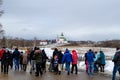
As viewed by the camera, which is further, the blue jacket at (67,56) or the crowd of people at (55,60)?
the blue jacket at (67,56)

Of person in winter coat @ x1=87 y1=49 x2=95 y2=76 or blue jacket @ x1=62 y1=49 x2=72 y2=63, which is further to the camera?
blue jacket @ x1=62 y1=49 x2=72 y2=63

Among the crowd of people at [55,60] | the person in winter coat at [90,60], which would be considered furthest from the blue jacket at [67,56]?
the person in winter coat at [90,60]

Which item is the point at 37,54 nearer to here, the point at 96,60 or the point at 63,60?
the point at 63,60

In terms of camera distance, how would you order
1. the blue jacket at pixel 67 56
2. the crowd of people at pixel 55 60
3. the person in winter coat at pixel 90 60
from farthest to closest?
1. the blue jacket at pixel 67 56
2. the person in winter coat at pixel 90 60
3. the crowd of people at pixel 55 60

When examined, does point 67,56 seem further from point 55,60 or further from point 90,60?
point 90,60

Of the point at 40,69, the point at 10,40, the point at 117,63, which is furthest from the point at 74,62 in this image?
the point at 10,40

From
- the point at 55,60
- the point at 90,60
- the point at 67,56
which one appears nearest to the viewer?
the point at 90,60

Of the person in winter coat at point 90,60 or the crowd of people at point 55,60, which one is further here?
the person in winter coat at point 90,60

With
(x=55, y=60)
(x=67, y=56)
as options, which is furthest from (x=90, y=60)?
(x=55, y=60)

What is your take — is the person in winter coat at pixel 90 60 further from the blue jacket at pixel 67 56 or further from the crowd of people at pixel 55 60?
the blue jacket at pixel 67 56

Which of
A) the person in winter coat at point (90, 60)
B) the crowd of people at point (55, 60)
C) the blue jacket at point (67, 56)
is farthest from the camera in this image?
the blue jacket at point (67, 56)

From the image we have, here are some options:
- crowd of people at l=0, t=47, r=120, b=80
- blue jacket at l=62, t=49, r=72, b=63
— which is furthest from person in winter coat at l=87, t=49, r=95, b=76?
blue jacket at l=62, t=49, r=72, b=63

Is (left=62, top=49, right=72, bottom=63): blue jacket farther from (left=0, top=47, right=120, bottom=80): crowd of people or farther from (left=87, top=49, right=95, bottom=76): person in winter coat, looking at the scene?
(left=87, top=49, right=95, bottom=76): person in winter coat

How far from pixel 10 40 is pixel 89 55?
149104mm
